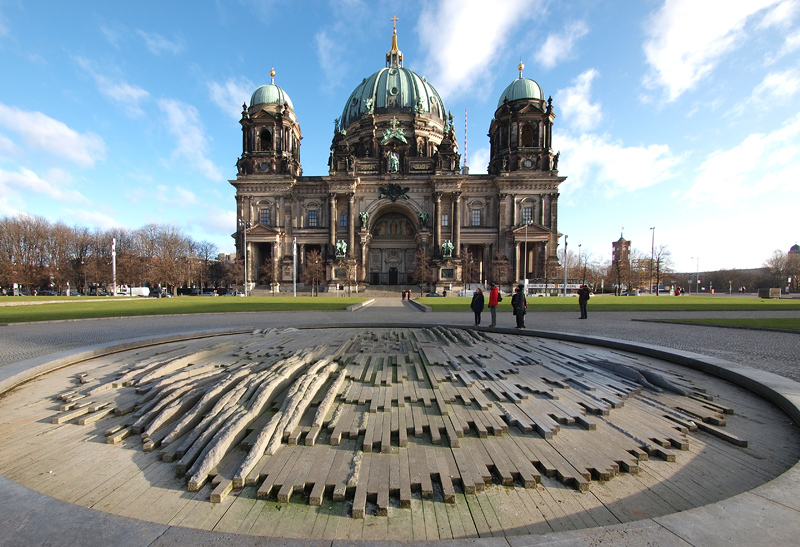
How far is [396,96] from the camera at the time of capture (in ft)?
200

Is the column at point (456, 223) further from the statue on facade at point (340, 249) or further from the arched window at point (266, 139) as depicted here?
the arched window at point (266, 139)

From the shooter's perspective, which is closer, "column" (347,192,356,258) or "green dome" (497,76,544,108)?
"column" (347,192,356,258)

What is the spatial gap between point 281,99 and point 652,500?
62.4m

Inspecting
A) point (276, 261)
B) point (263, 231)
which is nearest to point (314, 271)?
point (276, 261)

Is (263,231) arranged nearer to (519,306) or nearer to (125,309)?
(125,309)

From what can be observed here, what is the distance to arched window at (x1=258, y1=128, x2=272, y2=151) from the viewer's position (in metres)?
53.9

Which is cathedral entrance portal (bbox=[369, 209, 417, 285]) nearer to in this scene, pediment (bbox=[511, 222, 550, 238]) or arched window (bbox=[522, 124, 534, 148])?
pediment (bbox=[511, 222, 550, 238])

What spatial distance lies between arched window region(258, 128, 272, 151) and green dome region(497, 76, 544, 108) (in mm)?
36207

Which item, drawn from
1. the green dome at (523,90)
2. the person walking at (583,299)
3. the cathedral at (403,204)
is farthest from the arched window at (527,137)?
the person walking at (583,299)

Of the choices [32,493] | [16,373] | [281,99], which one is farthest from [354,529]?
[281,99]

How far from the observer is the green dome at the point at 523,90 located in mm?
53250

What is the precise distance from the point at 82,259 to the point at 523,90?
7451 cm

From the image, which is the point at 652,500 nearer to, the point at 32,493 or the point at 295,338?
the point at 32,493

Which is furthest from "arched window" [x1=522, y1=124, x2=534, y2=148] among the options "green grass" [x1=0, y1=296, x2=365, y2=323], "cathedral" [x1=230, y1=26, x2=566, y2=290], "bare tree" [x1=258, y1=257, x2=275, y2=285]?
"green grass" [x1=0, y1=296, x2=365, y2=323]
